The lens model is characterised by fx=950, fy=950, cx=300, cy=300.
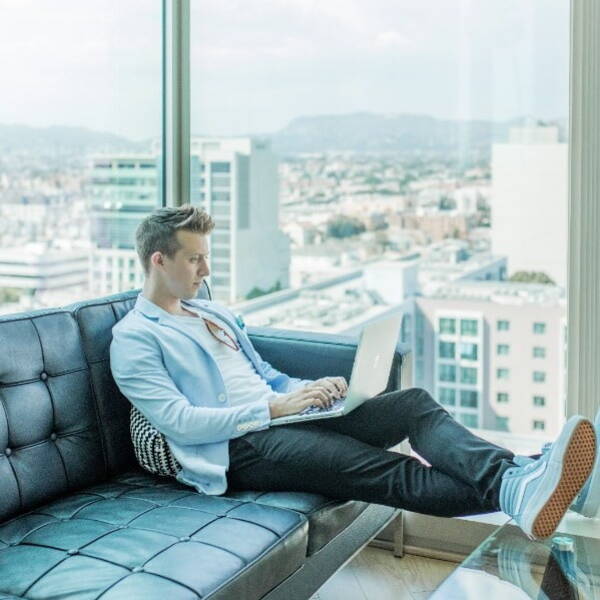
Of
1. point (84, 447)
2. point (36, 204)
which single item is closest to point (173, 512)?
point (84, 447)

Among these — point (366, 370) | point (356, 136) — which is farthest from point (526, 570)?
point (356, 136)

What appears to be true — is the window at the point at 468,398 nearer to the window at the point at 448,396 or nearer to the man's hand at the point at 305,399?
the window at the point at 448,396

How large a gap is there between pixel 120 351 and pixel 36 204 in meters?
0.70

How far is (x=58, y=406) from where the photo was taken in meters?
2.51

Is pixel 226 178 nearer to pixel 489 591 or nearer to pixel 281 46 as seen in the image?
pixel 281 46

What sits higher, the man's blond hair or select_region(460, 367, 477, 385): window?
the man's blond hair

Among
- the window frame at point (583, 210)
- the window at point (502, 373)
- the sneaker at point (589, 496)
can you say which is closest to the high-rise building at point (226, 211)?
the window at point (502, 373)

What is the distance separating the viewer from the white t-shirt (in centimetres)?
277

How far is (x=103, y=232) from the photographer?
A: 11.1 ft

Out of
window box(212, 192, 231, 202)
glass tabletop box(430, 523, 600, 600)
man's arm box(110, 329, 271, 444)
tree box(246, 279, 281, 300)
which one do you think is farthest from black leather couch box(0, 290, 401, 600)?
window box(212, 192, 231, 202)

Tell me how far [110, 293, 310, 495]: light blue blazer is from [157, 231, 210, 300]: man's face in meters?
Result: 0.08

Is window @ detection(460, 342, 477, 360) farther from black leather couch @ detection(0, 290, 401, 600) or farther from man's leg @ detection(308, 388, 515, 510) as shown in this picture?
man's leg @ detection(308, 388, 515, 510)

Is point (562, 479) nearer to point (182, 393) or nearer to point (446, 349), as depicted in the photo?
point (182, 393)

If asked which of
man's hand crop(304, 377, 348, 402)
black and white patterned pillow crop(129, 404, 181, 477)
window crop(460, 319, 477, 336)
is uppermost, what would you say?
window crop(460, 319, 477, 336)
